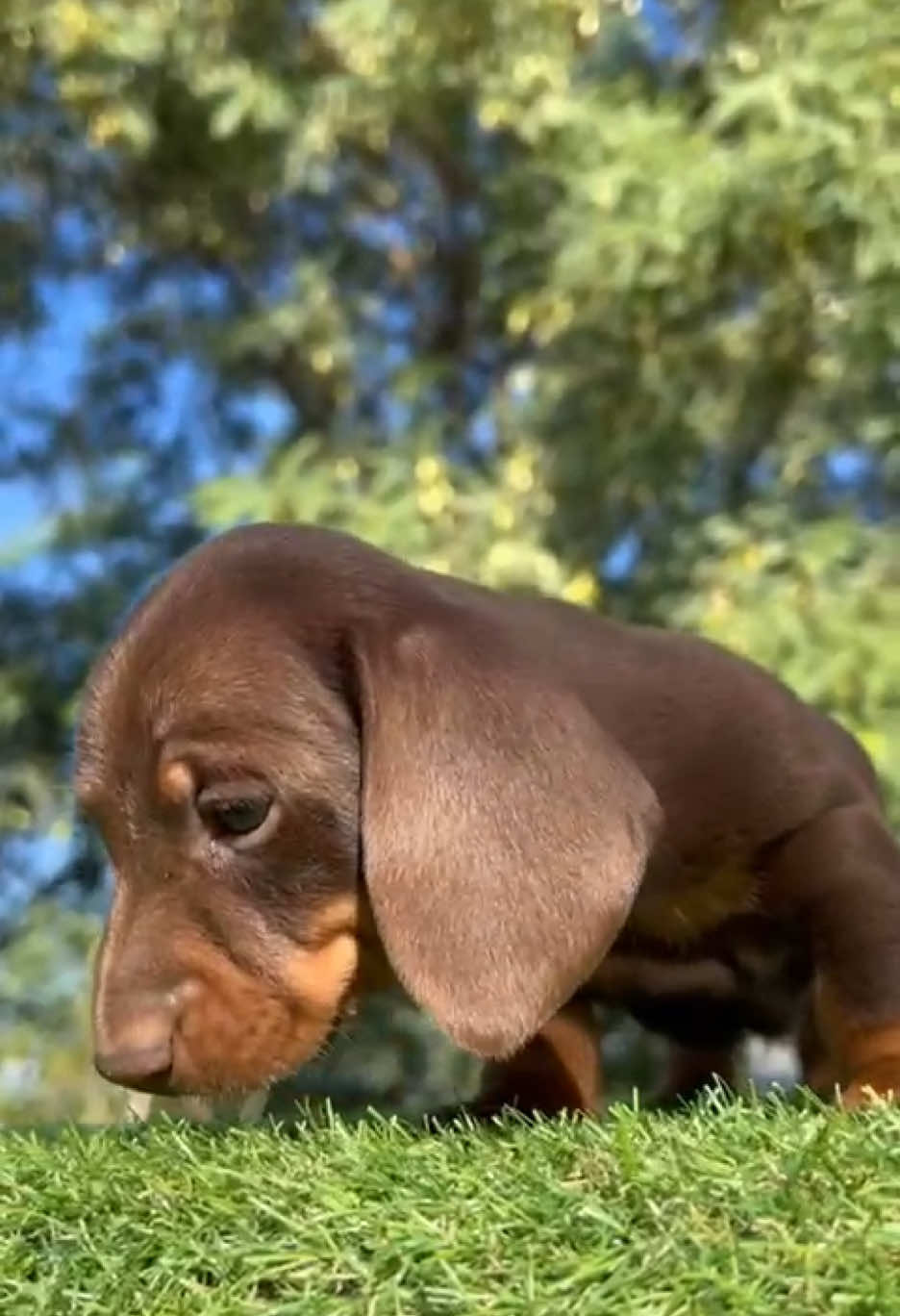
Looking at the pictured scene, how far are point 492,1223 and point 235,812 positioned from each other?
1.86 ft

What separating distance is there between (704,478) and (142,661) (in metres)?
2.63

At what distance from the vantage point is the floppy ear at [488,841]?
5.47ft

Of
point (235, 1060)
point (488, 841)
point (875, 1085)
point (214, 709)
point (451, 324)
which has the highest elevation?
point (451, 324)

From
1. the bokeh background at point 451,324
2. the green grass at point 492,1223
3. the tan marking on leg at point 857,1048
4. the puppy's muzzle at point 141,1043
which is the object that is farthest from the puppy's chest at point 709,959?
the bokeh background at point 451,324

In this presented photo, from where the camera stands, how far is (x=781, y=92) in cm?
337

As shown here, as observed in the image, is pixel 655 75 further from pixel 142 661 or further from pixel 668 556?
pixel 142 661

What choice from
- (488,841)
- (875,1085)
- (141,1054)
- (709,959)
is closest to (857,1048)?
(875,1085)

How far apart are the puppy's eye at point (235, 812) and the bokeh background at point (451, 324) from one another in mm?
1689

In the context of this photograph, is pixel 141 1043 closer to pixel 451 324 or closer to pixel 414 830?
pixel 414 830

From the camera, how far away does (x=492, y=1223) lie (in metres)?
1.35

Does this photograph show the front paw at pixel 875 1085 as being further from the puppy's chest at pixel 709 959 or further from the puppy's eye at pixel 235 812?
the puppy's eye at pixel 235 812

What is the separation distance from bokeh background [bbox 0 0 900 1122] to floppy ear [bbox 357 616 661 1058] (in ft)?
5.22

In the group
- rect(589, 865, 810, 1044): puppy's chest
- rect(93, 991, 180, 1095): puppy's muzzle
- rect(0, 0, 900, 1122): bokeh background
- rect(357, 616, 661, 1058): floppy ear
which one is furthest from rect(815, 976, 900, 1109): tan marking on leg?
rect(0, 0, 900, 1122): bokeh background

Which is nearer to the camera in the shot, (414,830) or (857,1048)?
(414,830)
